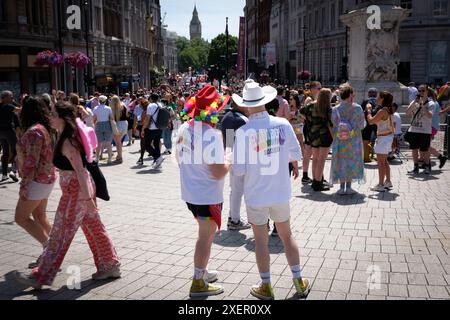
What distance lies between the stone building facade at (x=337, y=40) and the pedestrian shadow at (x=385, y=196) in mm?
10743

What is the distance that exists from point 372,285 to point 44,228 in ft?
12.6

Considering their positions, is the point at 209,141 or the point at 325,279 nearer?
the point at 209,141

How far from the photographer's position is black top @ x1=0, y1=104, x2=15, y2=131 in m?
11.0

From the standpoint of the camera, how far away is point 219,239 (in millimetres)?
6852

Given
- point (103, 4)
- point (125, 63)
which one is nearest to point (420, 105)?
point (103, 4)

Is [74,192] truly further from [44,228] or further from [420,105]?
[420,105]

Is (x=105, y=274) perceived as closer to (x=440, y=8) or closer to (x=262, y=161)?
(x=262, y=161)

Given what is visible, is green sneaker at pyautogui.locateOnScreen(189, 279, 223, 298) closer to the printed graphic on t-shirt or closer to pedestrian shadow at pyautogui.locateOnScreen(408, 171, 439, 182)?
the printed graphic on t-shirt

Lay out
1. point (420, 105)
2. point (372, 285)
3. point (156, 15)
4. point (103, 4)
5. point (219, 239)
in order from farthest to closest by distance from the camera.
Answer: point (156, 15)
point (103, 4)
point (420, 105)
point (219, 239)
point (372, 285)

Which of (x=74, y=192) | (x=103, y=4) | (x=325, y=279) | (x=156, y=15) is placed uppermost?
(x=156, y=15)

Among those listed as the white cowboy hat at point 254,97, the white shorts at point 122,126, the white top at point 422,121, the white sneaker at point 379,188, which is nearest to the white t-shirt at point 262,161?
the white cowboy hat at point 254,97

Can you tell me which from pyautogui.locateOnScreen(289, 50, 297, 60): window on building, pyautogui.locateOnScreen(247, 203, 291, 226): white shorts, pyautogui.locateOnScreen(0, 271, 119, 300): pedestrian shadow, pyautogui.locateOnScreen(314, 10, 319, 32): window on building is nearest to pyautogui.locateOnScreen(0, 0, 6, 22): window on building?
pyautogui.locateOnScreen(0, 271, 119, 300): pedestrian shadow

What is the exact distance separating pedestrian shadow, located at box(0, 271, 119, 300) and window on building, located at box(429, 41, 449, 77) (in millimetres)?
Result: 43635
